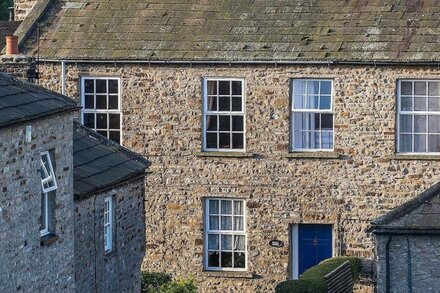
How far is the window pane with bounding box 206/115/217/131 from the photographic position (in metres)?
37.1

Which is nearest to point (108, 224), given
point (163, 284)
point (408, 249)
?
point (163, 284)

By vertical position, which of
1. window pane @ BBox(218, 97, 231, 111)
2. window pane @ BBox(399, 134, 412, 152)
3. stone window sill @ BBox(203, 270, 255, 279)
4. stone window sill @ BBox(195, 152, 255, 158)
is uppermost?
window pane @ BBox(218, 97, 231, 111)

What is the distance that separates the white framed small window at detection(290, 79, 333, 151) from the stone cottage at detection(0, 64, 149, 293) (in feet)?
19.1

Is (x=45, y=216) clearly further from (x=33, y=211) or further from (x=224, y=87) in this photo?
(x=224, y=87)

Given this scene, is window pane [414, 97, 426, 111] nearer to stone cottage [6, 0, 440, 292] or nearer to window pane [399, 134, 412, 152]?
stone cottage [6, 0, 440, 292]

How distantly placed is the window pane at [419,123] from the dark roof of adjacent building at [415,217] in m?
8.16

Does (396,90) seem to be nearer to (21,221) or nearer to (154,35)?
(154,35)

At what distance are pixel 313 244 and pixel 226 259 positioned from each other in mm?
1985

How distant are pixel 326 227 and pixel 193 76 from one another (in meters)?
4.31

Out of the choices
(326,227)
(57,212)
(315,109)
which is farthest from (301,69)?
(57,212)

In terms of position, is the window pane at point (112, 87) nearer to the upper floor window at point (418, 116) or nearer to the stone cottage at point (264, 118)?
the stone cottage at point (264, 118)

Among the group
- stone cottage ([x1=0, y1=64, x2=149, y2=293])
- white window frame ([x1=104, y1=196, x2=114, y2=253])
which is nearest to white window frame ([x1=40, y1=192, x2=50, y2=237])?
stone cottage ([x1=0, y1=64, x2=149, y2=293])

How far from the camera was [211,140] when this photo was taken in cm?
3725

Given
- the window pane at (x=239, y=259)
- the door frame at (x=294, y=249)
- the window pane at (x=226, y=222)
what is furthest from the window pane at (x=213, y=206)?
the door frame at (x=294, y=249)
